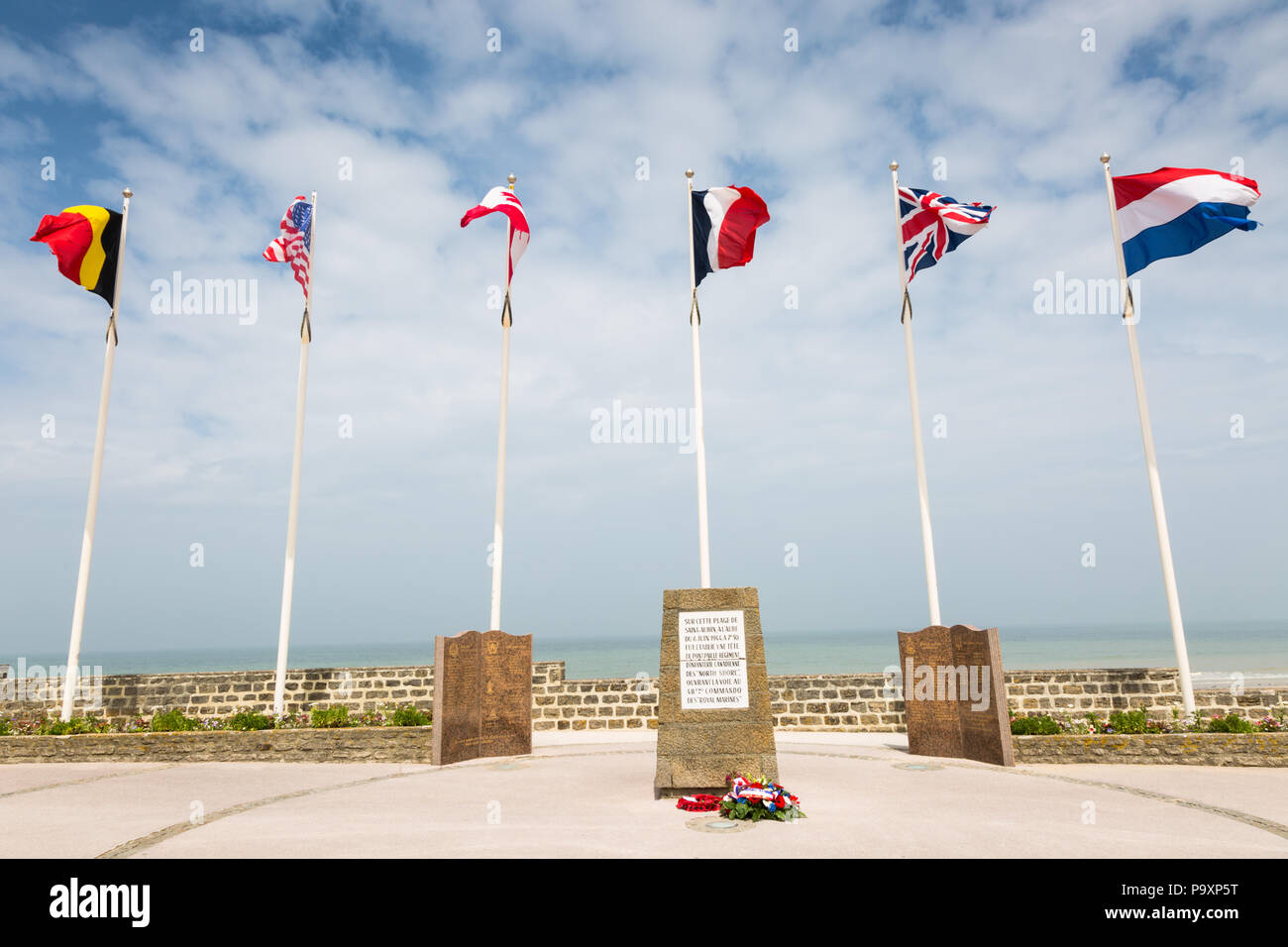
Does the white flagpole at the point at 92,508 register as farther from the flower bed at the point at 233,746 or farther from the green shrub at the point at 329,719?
the green shrub at the point at 329,719

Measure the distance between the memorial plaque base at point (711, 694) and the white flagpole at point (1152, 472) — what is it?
728 cm

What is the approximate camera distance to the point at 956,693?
10.9 metres

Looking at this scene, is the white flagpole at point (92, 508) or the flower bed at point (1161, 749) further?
the white flagpole at point (92, 508)

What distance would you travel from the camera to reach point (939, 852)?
18.1 feet

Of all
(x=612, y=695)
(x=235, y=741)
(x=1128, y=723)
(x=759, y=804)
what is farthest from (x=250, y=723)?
(x=1128, y=723)

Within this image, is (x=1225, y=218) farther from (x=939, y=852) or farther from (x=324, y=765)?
(x=324, y=765)

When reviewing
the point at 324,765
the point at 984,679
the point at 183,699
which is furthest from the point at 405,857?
the point at 183,699

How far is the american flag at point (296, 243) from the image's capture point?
44.6ft

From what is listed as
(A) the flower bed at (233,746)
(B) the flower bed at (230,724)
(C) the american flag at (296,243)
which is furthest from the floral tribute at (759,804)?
(C) the american flag at (296,243)

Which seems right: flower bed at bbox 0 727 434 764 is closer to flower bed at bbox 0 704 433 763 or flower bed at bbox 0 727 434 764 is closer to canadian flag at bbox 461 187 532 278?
flower bed at bbox 0 704 433 763

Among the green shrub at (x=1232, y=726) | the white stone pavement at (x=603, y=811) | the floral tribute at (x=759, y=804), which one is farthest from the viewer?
the green shrub at (x=1232, y=726)

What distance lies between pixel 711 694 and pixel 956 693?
4.92 metres

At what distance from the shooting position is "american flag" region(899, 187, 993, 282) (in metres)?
12.7

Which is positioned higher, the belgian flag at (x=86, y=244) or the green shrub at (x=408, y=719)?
the belgian flag at (x=86, y=244)
